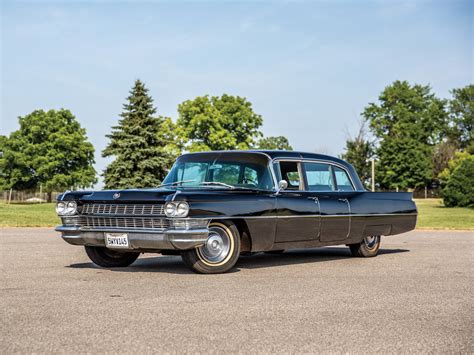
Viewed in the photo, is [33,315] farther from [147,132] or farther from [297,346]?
[147,132]

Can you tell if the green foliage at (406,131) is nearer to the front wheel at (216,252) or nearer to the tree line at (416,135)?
the tree line at (416,135)


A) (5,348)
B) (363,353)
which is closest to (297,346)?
(363,353)

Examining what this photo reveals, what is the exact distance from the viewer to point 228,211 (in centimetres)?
883

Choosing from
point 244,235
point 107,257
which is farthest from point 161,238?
point 107,257

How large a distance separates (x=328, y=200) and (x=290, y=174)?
0.72m

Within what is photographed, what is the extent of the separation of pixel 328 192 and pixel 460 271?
88.7 inches

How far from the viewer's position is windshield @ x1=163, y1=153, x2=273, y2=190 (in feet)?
32.3

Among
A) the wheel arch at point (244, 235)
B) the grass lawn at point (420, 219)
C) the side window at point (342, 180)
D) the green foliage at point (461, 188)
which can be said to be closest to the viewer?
the wheel arch at point (244, 235)

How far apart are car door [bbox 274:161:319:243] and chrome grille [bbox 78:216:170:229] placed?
1.73m

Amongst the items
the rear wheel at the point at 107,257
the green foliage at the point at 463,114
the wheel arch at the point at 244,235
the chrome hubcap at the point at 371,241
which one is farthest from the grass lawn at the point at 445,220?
the green foliage at the point at 463,114

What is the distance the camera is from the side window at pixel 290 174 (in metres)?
10.1

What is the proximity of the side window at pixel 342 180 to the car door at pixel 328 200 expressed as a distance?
6 centimetres

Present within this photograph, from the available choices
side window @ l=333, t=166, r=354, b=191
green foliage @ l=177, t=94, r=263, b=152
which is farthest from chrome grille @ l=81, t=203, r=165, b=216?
green foliage @ l=177, t=94, r=263, b=152

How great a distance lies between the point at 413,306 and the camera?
21.4 feet
